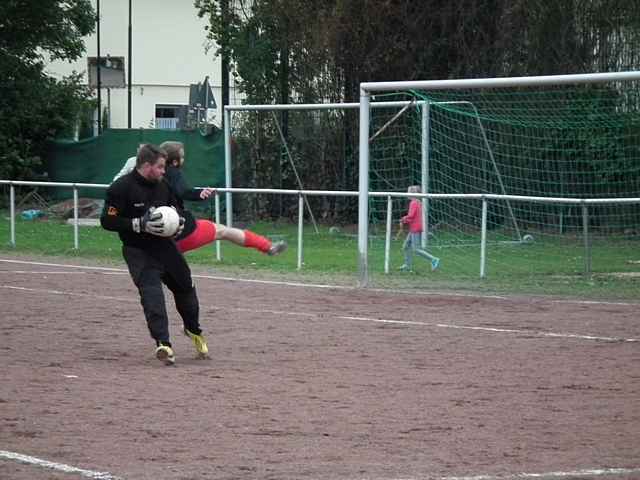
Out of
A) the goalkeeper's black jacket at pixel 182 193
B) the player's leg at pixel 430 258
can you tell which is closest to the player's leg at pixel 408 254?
the player's leg at pixel 430 258

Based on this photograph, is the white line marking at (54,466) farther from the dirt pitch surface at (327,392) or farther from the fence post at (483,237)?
the fence post at (483,237)

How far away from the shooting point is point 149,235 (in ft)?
33.5

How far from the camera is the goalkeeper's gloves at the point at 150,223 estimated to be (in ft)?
32.6

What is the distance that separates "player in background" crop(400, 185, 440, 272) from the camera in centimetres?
1862

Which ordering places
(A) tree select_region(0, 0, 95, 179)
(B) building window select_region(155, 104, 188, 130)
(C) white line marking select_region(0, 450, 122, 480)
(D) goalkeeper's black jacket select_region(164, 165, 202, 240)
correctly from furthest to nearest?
(B) building window select_region(155, 104, 188, 130) → (A) tree select_region(0, 0, 95, 179) → (D) goalkeeper's black jacket select_region(164, 165, 202, 240) → (C) white line marking select_region(0, 450, 122, 480)

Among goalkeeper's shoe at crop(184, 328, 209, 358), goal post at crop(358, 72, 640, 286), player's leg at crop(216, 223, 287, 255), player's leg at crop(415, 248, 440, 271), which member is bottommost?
goalkeeper's shoe at crop(184, 328, 209, 358)

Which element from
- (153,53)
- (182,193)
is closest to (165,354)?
(182,193)

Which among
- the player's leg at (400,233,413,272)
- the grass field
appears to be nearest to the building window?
the grass field

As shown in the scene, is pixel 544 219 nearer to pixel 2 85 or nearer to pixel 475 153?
pixel 475 153

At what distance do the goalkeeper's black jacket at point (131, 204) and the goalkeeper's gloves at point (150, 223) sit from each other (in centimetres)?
7

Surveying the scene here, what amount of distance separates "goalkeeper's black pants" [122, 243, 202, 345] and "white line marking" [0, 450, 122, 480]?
131 inches

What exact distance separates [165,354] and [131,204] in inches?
47.8

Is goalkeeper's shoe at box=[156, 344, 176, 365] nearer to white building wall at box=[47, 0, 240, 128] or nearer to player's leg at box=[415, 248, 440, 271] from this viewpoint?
player's leg at box=[415, 248, 440, 271]

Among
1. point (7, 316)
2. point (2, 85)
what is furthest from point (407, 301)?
point (2, 85)
